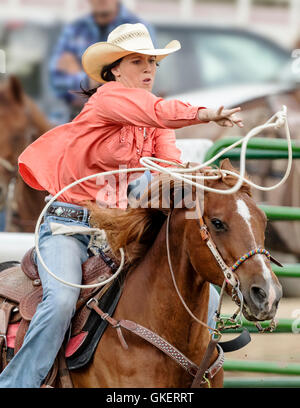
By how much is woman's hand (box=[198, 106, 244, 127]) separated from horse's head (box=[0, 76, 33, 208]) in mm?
4065

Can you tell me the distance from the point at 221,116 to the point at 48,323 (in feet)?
3.96

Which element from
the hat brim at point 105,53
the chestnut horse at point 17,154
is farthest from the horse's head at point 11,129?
the hat brim at point 105,53

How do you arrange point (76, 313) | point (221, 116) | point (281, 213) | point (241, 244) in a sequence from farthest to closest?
point (281, 213), point (76, 313), point (241, 244), point (221, 116)

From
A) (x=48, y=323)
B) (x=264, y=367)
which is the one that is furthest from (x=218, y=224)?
(x=264, y=367)

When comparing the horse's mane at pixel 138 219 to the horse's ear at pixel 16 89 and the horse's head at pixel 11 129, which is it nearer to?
the horse's head at pixel 11 129

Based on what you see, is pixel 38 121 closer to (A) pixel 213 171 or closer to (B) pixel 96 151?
(B) pixel 96 151

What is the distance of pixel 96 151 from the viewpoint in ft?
12.2

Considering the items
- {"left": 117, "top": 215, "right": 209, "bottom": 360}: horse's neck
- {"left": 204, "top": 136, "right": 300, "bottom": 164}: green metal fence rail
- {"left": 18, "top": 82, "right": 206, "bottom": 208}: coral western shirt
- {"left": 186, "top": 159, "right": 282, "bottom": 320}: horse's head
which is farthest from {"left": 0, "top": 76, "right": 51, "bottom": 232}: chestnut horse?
{"left": 186, "top": 159, "right": 282, "bottom": 320}: horse's head

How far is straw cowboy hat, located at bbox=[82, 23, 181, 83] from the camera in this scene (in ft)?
12.0

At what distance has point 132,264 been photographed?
3.70 meters

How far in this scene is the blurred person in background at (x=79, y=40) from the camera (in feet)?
24.9

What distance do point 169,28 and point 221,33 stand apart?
0.70m

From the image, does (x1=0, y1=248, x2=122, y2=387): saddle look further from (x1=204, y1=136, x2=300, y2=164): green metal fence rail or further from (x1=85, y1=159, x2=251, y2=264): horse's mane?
(x1=204, y1=136, x2=300, y2=164): green metal fence rail
